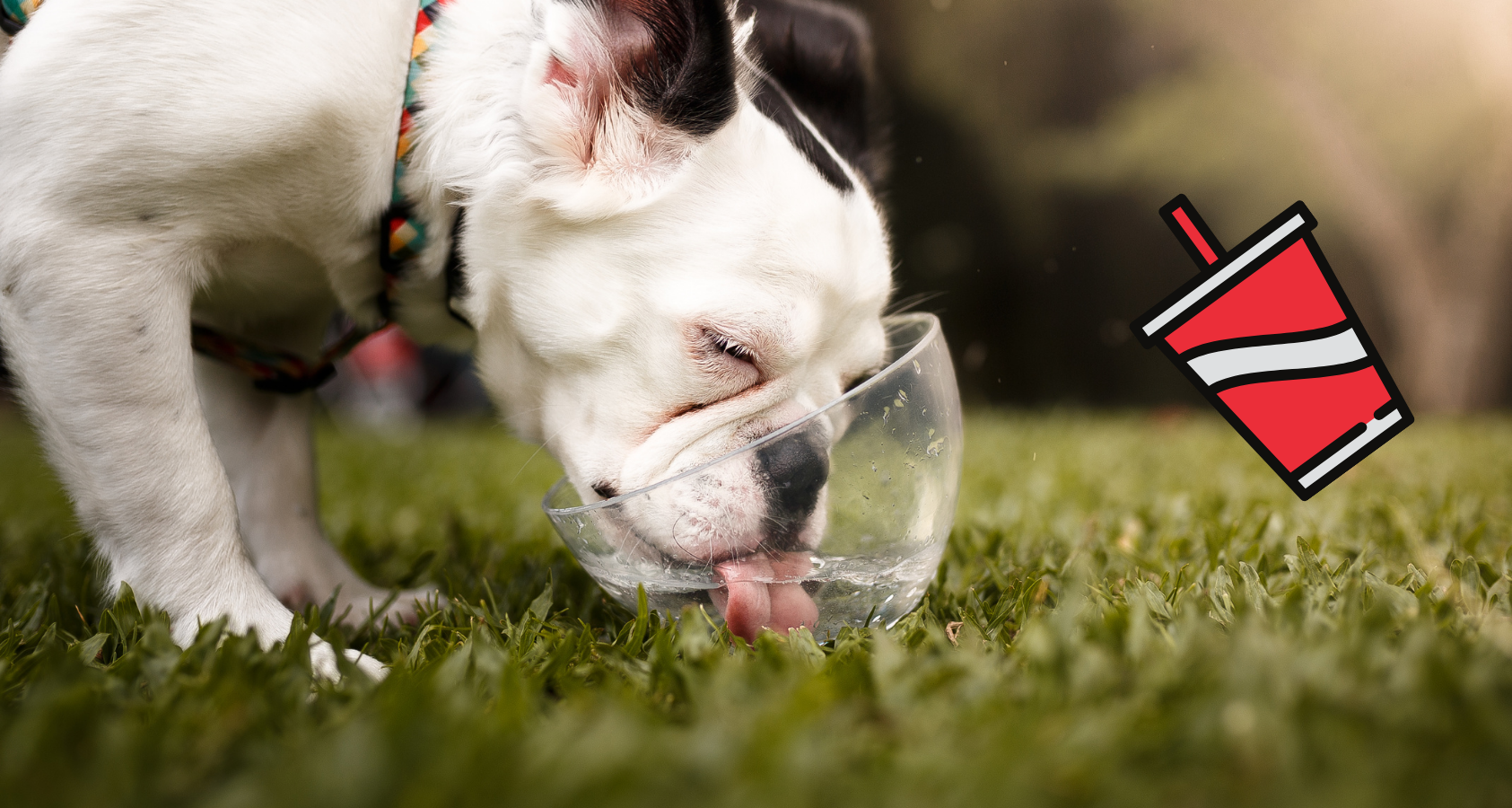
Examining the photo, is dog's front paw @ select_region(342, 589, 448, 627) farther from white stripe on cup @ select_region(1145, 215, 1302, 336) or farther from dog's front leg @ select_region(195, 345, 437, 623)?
white stripe on cup @ select_region(1145, 215, 1302, 336)

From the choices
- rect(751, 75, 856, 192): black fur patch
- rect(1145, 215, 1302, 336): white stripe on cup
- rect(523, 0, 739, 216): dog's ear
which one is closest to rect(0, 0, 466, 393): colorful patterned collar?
rect(523, 0, 739, 216): dog's ear

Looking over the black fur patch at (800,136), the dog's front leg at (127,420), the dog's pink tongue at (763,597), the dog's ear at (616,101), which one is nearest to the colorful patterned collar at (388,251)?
the dog's ear at (616,101)

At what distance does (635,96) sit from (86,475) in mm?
932

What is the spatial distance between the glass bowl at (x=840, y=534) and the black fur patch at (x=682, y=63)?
0.47 m

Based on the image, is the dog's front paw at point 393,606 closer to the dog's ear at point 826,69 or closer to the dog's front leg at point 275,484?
the dog's front leg at point 275,484

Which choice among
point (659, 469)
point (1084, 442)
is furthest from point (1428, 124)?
point (659, 469)

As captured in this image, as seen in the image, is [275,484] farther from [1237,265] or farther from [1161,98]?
[1161,98]

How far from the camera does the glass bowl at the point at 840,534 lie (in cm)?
137

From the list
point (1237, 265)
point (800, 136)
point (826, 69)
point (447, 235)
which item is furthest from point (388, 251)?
point (1237, 265)

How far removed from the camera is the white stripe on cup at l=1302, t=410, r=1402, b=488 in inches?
61.9

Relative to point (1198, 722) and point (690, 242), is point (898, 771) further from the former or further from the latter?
point (690, 242)

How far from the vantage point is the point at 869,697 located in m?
0.96

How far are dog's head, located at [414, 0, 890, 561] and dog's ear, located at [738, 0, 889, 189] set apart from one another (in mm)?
455

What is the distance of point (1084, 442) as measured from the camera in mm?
4453
